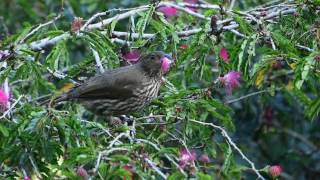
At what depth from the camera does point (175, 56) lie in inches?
216

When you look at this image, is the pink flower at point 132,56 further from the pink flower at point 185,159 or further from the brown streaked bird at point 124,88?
the pink flower at point 185,159

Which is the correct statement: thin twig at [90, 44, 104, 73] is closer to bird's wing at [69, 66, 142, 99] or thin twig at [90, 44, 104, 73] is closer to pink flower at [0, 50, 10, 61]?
bird's wing at [69, 66, 142, 99]

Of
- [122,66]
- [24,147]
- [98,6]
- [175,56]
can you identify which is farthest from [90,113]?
[98,6]

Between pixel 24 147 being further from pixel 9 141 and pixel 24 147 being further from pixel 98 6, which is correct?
pixel 98 6

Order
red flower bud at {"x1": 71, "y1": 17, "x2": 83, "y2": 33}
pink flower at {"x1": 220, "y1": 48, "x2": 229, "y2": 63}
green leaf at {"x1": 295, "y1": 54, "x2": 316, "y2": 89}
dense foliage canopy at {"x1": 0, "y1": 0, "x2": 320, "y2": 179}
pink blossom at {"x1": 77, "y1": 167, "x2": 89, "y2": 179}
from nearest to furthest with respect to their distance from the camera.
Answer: pink blossom at {"x1": 77, "y1": 167, "x2": 89, "y2": 179} → dense foliage canopy at {"x1": 0, "y1": 0, "x2": 320, "y2": 179} → green leaf at {"x1": 295, "y1": 54, "x2": 316, "y2": 89} → red flower bud at {"x1": 71, "y1": 17, "x2": 83, "y2": 33} → pink flower at {"x1": 220, "y1": 48, "x2": 229, "y2": 63}

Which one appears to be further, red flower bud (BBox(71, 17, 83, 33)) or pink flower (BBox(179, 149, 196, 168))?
red flower bud (BBox(71, 17, 83, 33))

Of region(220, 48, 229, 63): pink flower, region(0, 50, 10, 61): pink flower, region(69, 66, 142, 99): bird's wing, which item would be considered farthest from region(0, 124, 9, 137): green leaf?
region(220, 48, 229, 63): pink flower


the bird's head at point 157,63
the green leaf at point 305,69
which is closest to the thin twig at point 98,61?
the bird's head at point 157,63

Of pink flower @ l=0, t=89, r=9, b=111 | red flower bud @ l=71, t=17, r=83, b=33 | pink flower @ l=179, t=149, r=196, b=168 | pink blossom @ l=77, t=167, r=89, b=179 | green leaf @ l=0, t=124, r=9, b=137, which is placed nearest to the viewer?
pink blossom @ l=77, t=167, r=89, b=179

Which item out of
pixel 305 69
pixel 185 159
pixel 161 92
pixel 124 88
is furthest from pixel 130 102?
pixel 185 159

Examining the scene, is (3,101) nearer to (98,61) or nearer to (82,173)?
(98,61)

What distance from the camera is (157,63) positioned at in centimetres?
569

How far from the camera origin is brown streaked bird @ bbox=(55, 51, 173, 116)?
5.55m

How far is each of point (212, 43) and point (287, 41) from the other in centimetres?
43
